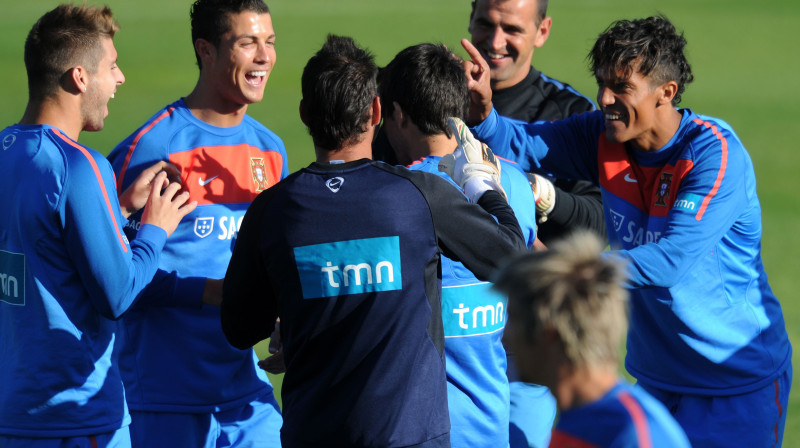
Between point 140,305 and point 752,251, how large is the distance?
272 centimetres

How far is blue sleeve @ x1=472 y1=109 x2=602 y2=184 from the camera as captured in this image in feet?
15.7

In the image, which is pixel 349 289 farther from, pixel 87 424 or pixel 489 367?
pixel 87 424

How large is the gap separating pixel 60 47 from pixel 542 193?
232 centimetres

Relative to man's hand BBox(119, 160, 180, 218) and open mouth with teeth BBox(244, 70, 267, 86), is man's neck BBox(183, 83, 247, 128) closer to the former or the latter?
open mouth with teeth BBox(244, 70, 267, 86)

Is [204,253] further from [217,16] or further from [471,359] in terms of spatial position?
[471,359]

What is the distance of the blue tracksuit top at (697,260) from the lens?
13.4ft

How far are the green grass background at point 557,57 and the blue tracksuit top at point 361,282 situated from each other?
4915mm

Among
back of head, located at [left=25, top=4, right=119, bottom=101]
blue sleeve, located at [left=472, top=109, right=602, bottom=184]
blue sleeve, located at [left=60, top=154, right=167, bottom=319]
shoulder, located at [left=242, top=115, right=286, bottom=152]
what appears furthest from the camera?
blue sleeve, located at [left=472, top=109, right=602, bottom=184]

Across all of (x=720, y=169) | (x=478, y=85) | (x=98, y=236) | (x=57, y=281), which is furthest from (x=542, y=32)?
(x=57, y=281)

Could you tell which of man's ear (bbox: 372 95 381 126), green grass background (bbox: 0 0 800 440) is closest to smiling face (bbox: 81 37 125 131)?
man's ear (bbox: 372 95 381 126)

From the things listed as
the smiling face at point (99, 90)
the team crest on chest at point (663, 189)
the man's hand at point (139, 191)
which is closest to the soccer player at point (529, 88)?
the team crest on chest at point (663, 189)

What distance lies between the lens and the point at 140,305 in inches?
162

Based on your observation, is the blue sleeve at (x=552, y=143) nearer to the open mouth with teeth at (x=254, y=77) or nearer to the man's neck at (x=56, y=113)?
the open mouth with teeth at (x=254, y=77)

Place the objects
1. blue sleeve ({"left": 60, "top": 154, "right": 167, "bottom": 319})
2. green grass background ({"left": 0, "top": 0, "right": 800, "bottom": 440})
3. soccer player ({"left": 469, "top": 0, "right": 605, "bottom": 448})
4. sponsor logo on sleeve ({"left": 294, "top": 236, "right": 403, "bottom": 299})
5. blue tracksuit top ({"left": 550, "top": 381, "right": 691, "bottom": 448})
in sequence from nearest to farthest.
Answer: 1. blue tracksuit top ({"left": 550, "top": 381, "right": 691, "bottom": 448})
2. sponsor logo on sleeve ({"left": 294, "top": 236, "right": 403, "bottom": 299})
3. blue sleeve ({"left": 60, "top": 154, "right": 167, "bottom": 319})
4. soccer player ({"left": 469, "top": 0, "right": 605, "bottom": 448})
5. green grass background ({"left": 0, "top": 0, "right": 800, "bottom": 440})
